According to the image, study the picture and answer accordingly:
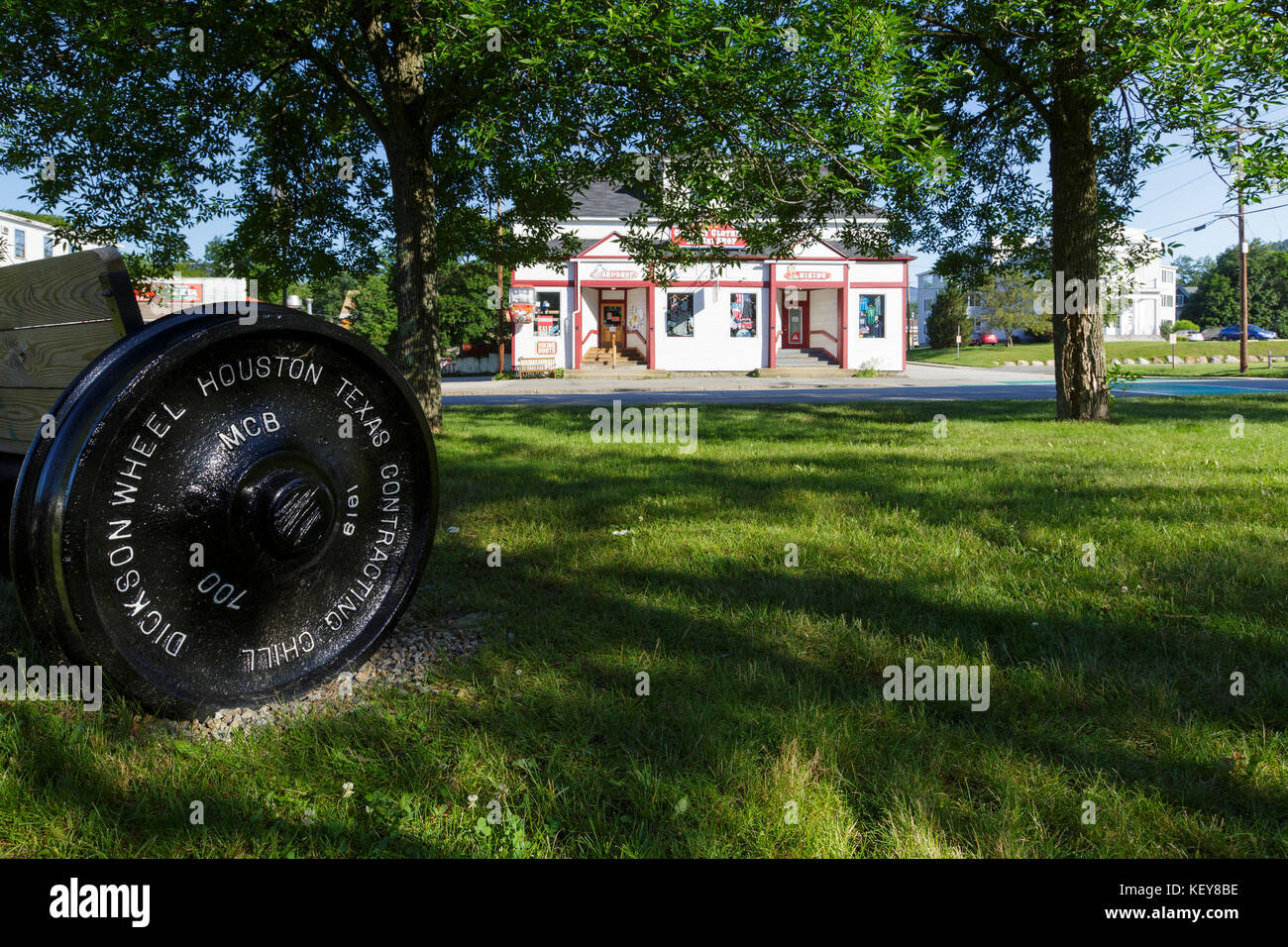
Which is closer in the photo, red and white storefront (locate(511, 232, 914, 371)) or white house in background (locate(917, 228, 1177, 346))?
red and white storefront (locate(511, 232, 914, 371))

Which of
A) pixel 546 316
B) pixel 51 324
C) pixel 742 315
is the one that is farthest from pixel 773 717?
pixel 742 315

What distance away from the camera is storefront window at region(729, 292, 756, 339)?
36.6m

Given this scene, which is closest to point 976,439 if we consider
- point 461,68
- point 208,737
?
point 461,68

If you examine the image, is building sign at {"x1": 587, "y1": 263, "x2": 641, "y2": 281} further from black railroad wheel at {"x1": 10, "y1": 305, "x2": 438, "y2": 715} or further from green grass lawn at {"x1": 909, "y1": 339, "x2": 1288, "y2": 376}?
black railroad wheel at {"x1": 10, "y1": 305, "x2": 438, "y2": 715}

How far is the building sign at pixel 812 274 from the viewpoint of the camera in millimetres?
36688

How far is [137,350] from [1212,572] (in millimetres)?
5191

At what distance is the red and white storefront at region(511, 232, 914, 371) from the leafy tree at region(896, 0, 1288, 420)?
64.1ft

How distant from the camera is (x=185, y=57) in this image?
898 centimetres

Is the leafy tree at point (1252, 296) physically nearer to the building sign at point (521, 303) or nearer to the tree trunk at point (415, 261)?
the building sign at point (521, 303)

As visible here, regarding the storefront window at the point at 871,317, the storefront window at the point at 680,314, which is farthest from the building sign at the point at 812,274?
the storefront window at the point at 680,314

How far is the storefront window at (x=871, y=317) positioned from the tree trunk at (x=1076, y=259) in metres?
25.2

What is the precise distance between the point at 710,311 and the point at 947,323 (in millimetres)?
40871

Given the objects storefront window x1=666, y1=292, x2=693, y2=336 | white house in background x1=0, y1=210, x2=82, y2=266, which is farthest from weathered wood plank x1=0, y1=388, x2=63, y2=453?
white house in background x1=0, y1=210, x2=82, y2=266

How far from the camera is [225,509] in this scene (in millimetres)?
2963
